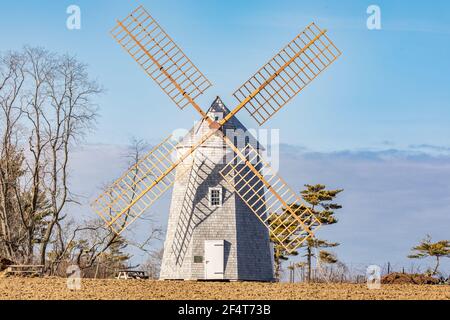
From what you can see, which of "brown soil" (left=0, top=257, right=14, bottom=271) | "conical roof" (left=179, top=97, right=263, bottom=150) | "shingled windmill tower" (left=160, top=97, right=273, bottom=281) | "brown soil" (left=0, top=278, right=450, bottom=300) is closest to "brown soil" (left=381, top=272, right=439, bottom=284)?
"brown soil" (left=0, top=278, right=450, bottom=300)

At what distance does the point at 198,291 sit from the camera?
25.5m

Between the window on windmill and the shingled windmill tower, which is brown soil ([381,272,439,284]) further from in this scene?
the window on windmill

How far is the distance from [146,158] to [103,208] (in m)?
2.35

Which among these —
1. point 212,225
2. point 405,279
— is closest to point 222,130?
point 212,225

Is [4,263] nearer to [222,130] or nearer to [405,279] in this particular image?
[222,130]

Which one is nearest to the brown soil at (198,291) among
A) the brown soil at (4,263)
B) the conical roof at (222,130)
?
the brown soil at (4,263)

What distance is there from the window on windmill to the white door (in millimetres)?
1350

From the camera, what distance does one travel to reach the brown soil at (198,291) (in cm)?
2442

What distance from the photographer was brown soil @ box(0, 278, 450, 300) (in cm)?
2442
